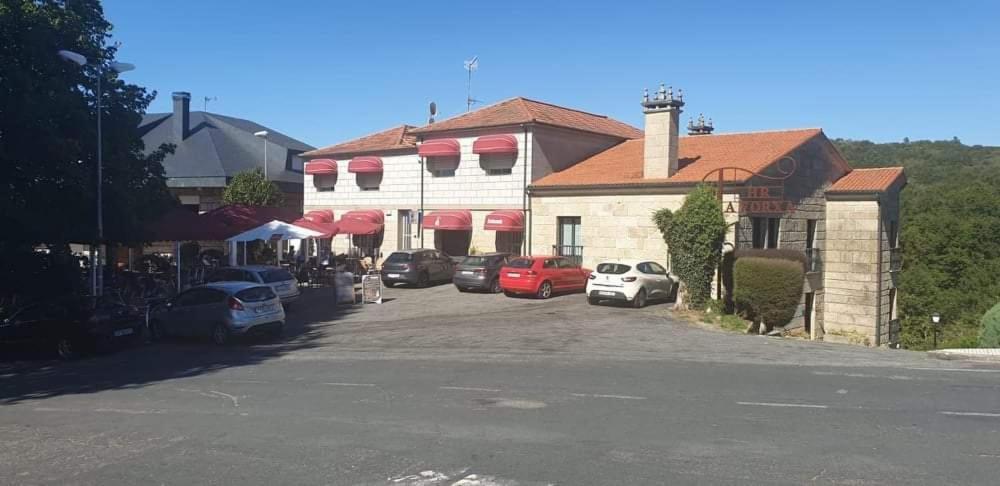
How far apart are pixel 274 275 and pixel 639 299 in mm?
10623

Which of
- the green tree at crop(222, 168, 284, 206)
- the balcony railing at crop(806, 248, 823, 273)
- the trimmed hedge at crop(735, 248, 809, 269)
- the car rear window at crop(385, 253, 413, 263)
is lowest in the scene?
the car rear window at crop(385, 253, 413, 263)

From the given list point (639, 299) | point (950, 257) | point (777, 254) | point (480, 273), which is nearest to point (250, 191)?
point (480, 273)

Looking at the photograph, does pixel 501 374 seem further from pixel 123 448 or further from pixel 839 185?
pixel 839 185

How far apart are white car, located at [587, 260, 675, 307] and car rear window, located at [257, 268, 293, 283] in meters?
8.94

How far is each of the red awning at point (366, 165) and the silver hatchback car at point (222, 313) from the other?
671 inches

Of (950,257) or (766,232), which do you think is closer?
(766,232)

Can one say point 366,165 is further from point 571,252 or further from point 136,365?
point 136,365

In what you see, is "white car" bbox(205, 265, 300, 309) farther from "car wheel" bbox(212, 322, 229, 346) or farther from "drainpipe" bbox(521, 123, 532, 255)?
"drainpipe" bbox(521, 123, 532, 255)

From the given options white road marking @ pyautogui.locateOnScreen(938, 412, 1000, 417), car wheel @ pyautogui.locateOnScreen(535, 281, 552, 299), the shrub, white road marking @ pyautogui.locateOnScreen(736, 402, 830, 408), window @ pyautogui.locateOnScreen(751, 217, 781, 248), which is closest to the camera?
white road marking @ pyautogui.locateOnScreen(938, 412, 1000, 417)

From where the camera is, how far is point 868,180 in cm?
2812

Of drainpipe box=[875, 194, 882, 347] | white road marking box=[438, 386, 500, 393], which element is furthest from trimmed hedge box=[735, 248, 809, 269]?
white road marking box=[438, 386, 500, 393]

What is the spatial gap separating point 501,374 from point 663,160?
15.8 m

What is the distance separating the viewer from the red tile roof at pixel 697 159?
26.1m

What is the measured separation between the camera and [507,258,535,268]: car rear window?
24891 mm
